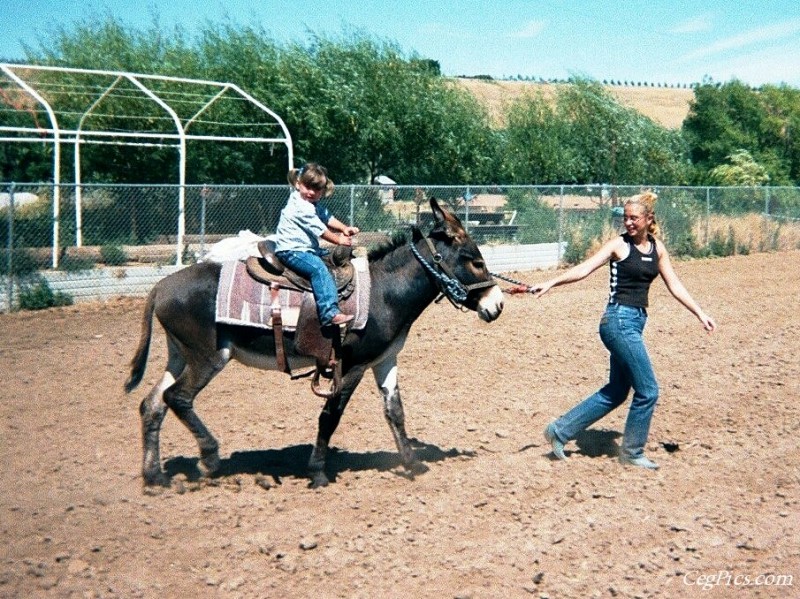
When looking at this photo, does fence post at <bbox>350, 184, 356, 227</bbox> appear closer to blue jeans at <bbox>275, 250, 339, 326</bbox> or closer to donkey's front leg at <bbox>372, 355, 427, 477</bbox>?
donkey's front leg at <bbox>372, 355, 427, 477</bbox>

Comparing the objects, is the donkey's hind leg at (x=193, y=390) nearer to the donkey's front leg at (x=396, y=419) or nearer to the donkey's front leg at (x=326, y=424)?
the donkey's front leg at (x=326, y=424)

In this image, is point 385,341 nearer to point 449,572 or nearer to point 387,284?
point 387,284

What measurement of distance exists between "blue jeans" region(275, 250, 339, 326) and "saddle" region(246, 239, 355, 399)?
9cm

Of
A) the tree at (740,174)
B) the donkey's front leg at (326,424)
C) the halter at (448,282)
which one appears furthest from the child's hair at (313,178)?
the tree at (740,174)

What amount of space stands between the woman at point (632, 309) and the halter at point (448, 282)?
55 centimetres

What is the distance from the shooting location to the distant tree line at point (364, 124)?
85.4 ft

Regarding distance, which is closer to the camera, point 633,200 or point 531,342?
point 633,200

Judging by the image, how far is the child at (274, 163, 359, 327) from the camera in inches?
287

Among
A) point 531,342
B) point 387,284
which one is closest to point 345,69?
point 531,342

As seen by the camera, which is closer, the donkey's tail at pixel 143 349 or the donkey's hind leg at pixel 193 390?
the donkey's hind leg at pixel 193 390

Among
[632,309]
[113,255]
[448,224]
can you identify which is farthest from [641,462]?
[113,255]

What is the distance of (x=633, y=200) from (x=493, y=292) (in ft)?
4.30

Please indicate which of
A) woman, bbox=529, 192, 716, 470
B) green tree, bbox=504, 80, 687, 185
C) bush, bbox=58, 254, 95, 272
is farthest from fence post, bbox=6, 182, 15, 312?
green tree, bbox=504, 80, 687, 185

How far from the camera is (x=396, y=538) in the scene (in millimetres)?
6203
